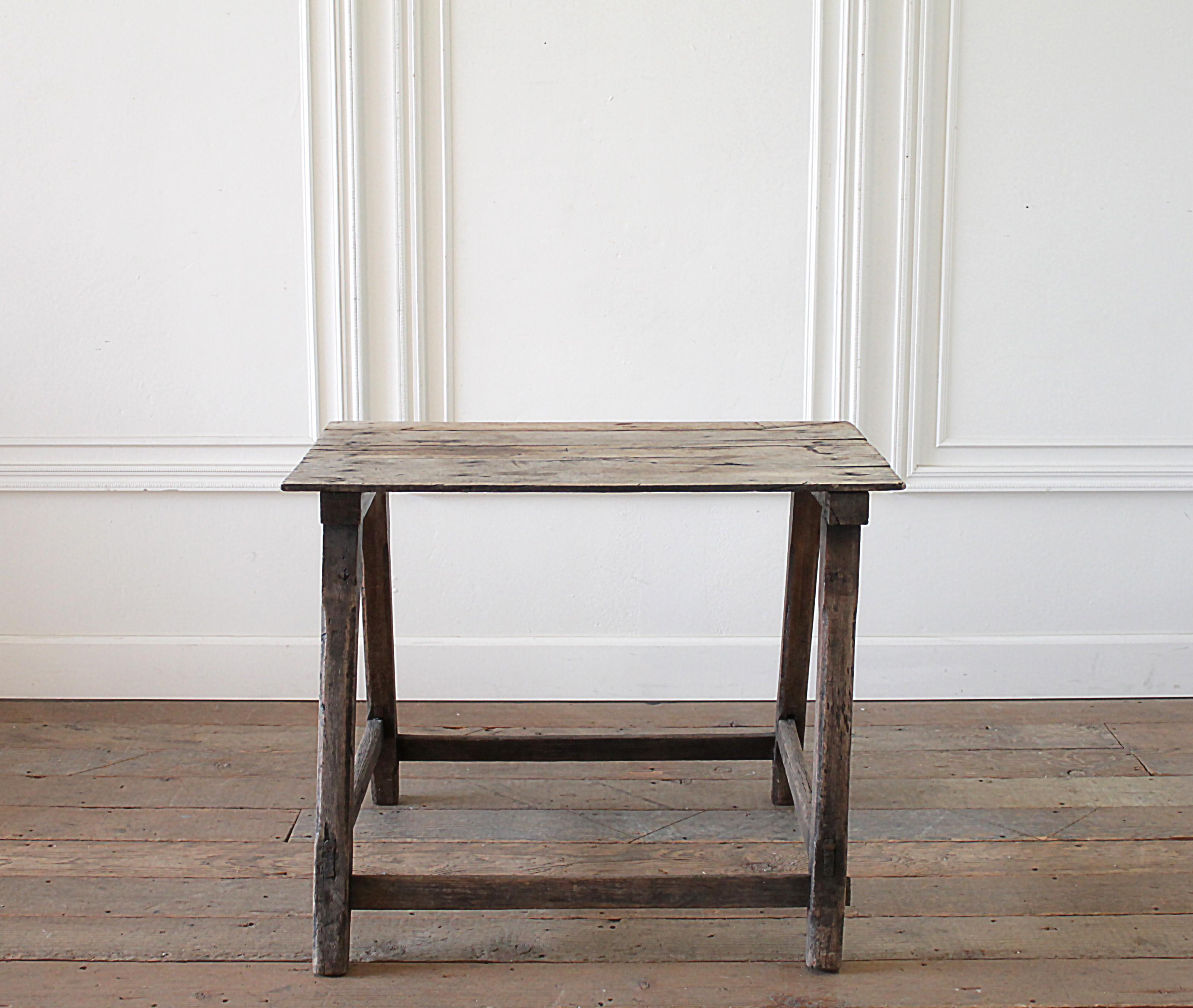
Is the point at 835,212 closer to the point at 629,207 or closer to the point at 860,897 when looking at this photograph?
the point at 629,207

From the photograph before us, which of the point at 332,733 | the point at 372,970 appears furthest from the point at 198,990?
the point at 332,733

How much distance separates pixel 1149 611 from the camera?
8.92 ft

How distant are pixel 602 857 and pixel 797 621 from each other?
1.78 ft

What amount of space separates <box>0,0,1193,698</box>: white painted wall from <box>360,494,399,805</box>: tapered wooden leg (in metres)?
0.54

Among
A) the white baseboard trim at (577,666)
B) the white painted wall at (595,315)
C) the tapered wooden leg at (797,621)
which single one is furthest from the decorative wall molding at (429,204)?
the tapered wooden leg at (797,621)

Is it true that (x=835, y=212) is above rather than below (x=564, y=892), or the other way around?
above

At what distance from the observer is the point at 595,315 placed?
256 cm

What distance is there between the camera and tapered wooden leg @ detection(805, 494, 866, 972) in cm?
163

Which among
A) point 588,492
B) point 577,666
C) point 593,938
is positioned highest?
point 588,492

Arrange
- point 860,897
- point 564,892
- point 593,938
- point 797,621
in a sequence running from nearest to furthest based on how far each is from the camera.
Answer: point 564,892
point 593,938
point 860,897
point 797,621

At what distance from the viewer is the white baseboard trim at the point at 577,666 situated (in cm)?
268

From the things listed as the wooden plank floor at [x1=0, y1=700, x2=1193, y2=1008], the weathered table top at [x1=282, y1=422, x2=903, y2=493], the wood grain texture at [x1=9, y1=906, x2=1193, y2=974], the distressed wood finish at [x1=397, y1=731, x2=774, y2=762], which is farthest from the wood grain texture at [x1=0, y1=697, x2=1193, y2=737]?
the weathered table top at [x1=282, y1=422, x2=903, y2=493]

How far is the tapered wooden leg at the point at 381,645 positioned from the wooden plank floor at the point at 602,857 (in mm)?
79

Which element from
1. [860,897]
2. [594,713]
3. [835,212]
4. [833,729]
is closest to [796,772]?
[860,897]
